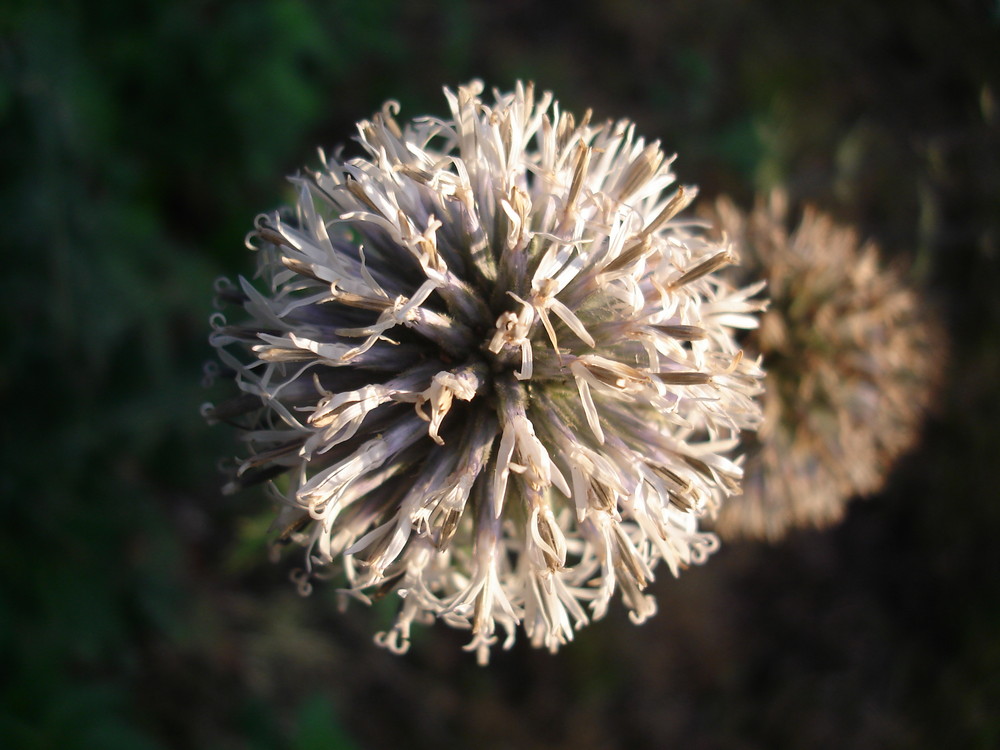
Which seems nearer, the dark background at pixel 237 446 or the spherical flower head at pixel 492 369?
the spherical flower head at pixel 492 369

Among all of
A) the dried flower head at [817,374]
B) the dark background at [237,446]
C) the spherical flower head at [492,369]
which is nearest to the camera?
the spherical flower head at [492,369]

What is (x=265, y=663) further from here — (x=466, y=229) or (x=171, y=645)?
(x=466, y=229)

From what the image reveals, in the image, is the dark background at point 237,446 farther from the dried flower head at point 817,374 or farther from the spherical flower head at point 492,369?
the spherical flower head at point 492,369

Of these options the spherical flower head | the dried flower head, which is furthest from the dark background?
the spherical flower head

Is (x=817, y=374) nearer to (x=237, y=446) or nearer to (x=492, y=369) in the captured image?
(x=492, y=369)

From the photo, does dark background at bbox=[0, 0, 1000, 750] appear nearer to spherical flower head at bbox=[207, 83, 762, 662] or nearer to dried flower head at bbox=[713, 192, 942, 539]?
dried flower head at bbox=[713, 192, 942, 539]

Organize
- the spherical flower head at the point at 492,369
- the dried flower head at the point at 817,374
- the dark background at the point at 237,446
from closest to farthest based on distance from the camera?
the spherical flower head at the point at 492,369 → the dried flower head at the point at 817,374 → the dark background at the point at 237,446

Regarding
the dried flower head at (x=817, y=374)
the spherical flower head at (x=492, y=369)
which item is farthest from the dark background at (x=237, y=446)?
the spherical flower head at (x=492, y=369)

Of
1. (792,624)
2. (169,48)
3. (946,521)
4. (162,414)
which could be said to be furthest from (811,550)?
(169,48)
